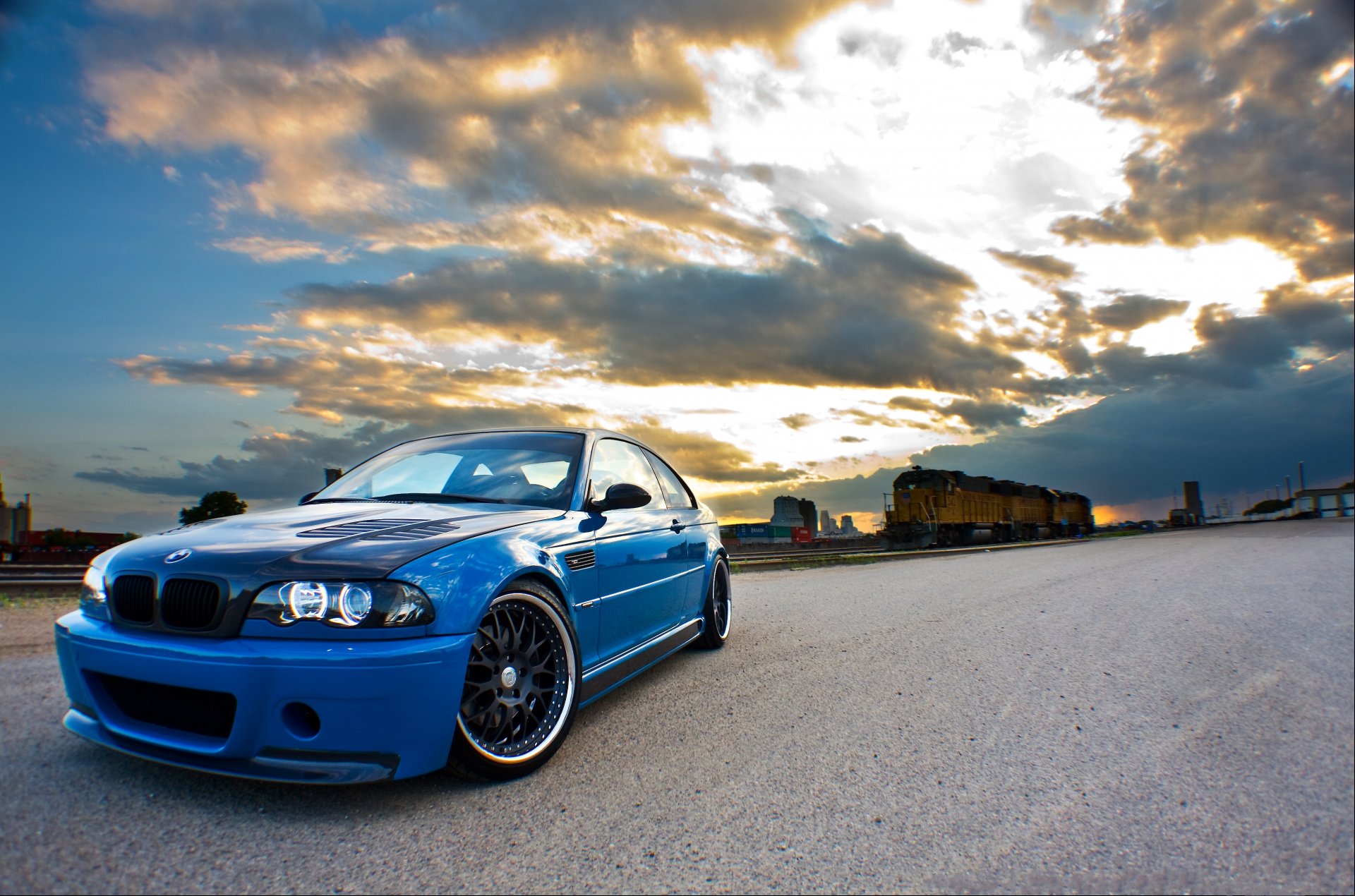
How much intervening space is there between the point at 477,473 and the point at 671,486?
5.69 ft

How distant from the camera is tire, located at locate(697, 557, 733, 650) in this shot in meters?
5.51

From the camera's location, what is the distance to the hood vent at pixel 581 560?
3.40 m

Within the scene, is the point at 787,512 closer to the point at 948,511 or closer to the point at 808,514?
the point at 808,514

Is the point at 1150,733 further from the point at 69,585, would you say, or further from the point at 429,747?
the point at 69,585

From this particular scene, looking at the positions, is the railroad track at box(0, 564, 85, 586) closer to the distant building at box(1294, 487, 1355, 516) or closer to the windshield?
the windshield

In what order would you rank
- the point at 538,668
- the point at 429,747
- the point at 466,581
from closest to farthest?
the point at 429,747
the point at 466,581
the point at 538,668

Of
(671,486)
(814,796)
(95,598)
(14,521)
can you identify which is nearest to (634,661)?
(814,796)

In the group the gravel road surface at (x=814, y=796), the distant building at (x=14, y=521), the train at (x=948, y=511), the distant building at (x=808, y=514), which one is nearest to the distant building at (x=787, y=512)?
the distant building at (x=808, y=514)

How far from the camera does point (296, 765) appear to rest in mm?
2410

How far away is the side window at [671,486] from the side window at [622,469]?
0.12 metres

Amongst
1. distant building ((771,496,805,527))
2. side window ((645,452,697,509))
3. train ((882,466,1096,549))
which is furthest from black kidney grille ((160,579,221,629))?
distant building ((771,496,805,527))

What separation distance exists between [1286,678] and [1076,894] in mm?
3863

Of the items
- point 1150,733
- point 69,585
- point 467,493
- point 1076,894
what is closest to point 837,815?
point 1076,894

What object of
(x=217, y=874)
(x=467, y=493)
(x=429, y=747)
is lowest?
(x=217, y=874)
